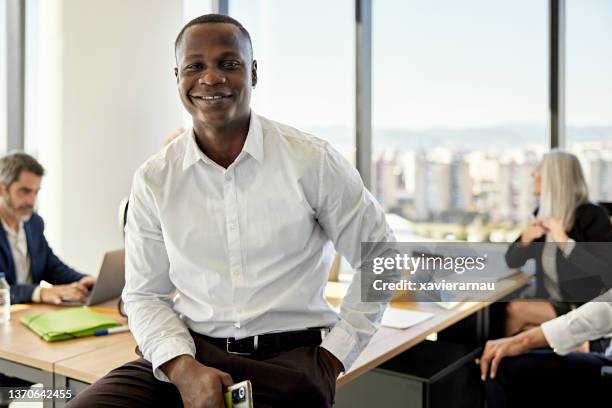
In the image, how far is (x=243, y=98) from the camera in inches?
60.8

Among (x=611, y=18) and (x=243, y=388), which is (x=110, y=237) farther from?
(x=611, y=18)

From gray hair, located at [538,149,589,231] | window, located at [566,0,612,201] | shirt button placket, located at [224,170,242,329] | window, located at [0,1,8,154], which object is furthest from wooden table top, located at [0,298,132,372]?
window, located at [566,0,612,201]

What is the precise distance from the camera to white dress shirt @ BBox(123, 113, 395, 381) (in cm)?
156

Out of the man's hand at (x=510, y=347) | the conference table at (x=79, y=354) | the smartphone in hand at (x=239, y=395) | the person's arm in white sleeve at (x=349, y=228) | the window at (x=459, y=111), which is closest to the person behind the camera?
the smartphone in hand at (x=239, y=395)

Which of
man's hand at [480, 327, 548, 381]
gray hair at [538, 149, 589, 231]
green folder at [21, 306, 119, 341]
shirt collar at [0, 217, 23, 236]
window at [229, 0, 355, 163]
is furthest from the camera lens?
window at [229, 0, 355, 163]

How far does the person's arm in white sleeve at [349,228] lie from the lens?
156cm

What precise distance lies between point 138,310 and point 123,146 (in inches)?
106

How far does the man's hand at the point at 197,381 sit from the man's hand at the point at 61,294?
115cm

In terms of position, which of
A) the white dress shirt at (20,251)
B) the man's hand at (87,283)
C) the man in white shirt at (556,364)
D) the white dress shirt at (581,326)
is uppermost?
the white dress shirt at (20,251)

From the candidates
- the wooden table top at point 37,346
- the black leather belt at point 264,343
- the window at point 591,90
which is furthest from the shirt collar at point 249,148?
the window at point 591,90

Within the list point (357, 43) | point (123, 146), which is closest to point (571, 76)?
point (357, 43)

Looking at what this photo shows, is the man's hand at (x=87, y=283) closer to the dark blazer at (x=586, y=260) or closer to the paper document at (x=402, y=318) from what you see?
the paper document at (x=402, y=318)

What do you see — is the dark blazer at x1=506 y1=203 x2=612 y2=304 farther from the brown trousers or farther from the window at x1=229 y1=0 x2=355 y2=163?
the brown trousers

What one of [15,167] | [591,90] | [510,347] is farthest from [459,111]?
[15,167]
